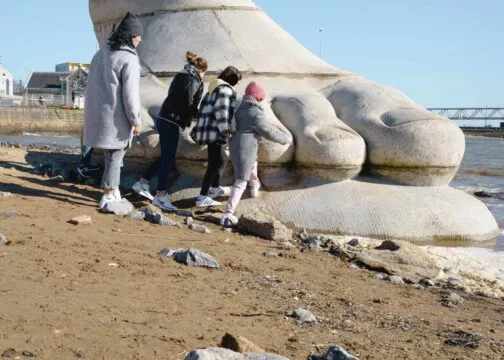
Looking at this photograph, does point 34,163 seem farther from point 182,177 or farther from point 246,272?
point 246,272

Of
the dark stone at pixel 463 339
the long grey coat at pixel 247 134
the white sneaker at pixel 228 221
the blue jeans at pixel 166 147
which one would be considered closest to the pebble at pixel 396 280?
the dark stone at pixel 463 339

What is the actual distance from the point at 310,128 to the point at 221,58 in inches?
78.1

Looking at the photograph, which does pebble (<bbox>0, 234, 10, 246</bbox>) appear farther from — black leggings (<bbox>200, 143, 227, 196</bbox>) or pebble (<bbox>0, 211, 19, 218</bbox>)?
black leggings (<bbox>200, 143, 227, 196</bbox>)

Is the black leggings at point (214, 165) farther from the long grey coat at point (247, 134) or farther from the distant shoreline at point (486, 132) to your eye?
the distant shoreline at point (486, 132)

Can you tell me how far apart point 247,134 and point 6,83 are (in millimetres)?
70757

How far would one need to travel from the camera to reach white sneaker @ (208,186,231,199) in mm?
7051

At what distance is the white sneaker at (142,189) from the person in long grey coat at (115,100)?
2.68 ft

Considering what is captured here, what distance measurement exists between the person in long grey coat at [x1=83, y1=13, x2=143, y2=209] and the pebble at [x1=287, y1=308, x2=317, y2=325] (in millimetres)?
2955

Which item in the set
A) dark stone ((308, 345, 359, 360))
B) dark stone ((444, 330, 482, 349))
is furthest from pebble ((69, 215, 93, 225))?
dark stone ((308, 345, 359, 360))

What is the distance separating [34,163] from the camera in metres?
9.21

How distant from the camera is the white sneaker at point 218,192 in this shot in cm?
705

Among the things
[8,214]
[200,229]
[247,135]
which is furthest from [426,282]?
[8,214]

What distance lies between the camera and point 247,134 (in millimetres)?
6602

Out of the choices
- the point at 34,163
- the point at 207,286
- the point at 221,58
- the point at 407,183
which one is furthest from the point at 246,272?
the point at 34,163
